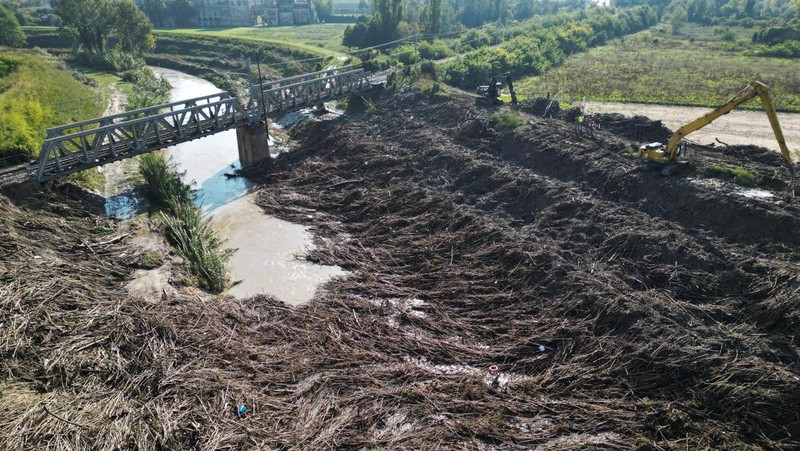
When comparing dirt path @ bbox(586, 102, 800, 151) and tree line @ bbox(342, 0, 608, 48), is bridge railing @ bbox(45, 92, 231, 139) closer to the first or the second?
dirt path @ bbox(586, 102, 800, 151)

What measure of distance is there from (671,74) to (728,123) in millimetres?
18329

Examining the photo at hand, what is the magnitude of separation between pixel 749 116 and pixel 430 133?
21.3 m

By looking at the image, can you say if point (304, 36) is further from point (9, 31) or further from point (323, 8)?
point (9, 31)

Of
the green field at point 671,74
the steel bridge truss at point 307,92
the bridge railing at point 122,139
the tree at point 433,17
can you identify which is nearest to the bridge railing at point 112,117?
the bridge railing at point 122,139

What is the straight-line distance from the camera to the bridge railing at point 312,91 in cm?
2805

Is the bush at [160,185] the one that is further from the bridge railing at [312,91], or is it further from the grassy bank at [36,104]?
the bridge railing at [312,91]

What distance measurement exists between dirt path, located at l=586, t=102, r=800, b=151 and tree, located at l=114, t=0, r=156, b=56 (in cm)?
4710

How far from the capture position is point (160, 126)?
26.0 meters

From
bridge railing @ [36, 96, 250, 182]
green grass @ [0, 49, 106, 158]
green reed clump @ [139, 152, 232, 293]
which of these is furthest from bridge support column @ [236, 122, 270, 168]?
green grass @ [0, 49, 106, 158]

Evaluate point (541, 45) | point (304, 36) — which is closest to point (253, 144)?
point (541, 45)

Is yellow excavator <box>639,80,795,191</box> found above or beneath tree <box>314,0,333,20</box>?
Result: beneath

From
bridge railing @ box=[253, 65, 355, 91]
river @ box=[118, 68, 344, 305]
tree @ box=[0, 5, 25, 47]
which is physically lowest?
river @ box=[118, 68, 344, 305]

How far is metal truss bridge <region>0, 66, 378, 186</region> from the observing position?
18.7 meters

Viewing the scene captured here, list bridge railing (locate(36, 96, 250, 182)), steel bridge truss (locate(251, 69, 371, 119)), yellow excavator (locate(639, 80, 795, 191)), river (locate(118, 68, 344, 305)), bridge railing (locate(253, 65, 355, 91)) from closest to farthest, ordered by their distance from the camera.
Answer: yellow excavator (locate(639, 80, 795, 191)), river (locate(118, 68, 344, 305)), bridge railing (locate(36, 96, 250, 182)), steel bridge truss (locate(251, 69, 371, 119)), bridge railing (locate(253, 65, 355, 91))
